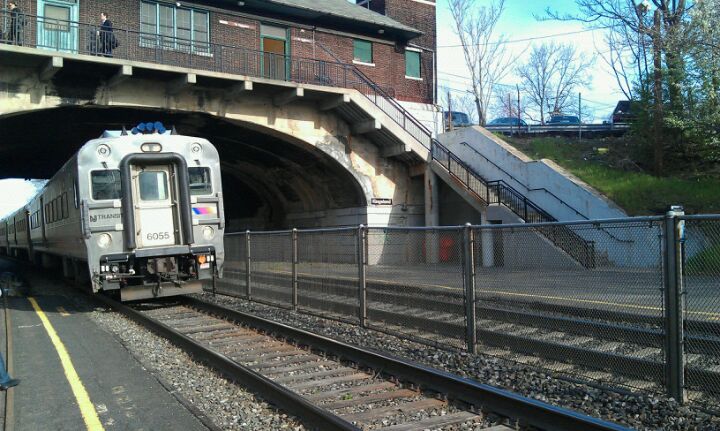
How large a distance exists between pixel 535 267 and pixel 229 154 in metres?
23.5

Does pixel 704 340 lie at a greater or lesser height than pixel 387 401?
greater

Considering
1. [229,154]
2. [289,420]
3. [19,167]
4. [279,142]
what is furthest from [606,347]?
[19,167]

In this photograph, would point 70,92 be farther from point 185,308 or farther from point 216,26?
point 185,308

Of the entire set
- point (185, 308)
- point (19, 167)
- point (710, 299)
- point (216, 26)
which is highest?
point (216, 26)

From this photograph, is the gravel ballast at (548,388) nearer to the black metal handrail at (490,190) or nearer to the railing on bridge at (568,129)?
the black metal handrail at (490,190)

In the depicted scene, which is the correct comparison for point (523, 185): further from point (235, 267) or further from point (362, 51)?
point (235, 267)

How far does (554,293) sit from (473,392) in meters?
1.95

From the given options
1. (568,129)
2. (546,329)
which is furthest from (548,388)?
(568,129)

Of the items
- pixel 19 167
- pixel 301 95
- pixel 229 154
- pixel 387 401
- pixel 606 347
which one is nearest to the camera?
pixel 387 401

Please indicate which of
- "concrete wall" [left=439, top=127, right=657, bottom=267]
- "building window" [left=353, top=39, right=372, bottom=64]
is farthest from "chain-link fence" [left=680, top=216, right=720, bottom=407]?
"building window" [left=353, top=39, right=372, bottom=64]

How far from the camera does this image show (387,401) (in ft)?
20.2

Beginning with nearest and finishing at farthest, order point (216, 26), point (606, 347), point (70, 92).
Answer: point (606, 347), point (70, 92), point (216, 26)

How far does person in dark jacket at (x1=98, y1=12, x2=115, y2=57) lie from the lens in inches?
781

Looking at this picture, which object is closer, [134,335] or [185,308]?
[134,335]
